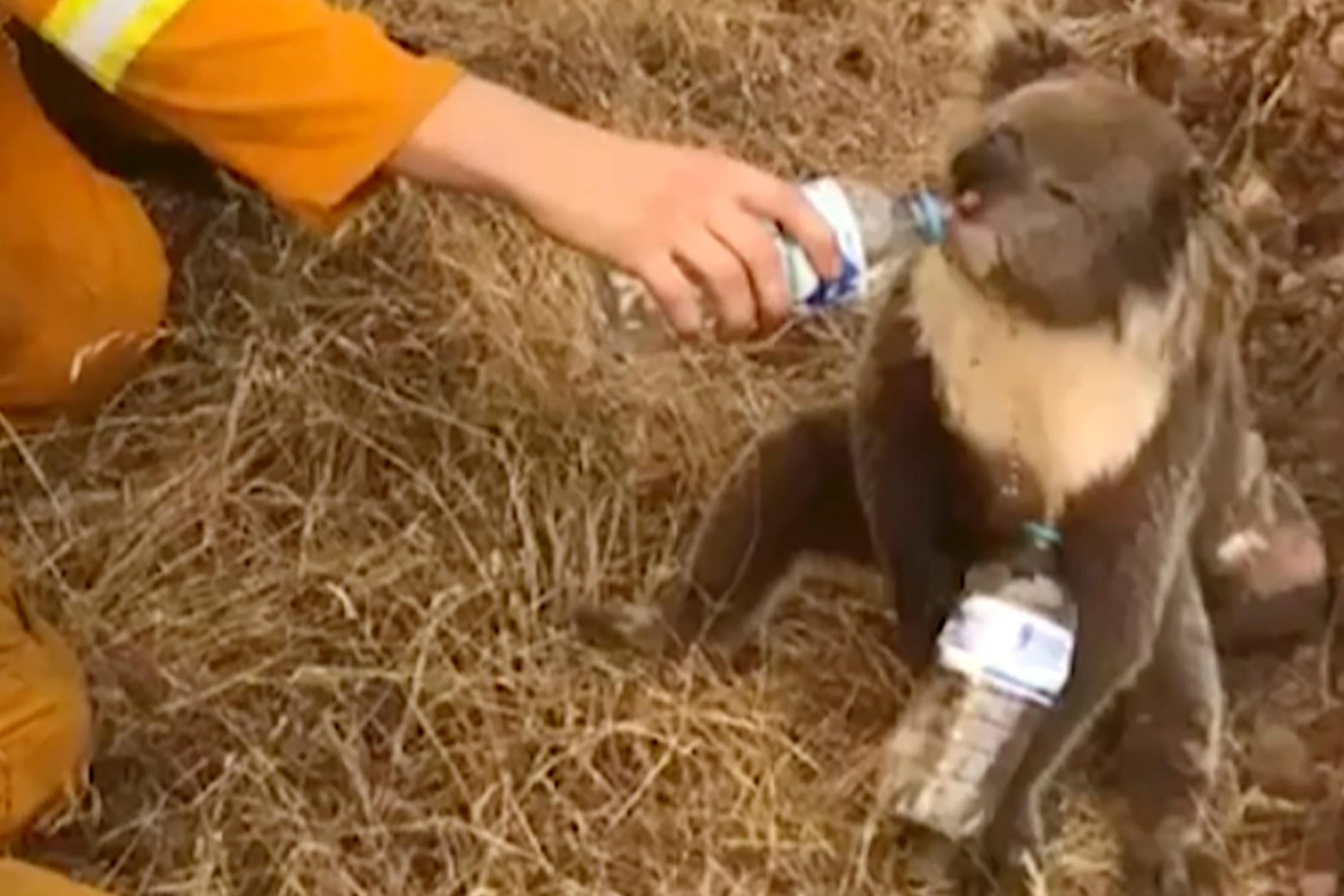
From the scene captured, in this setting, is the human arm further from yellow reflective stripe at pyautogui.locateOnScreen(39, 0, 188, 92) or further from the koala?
the koala

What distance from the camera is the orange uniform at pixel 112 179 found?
1765mm

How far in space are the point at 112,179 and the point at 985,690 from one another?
0.83 metres

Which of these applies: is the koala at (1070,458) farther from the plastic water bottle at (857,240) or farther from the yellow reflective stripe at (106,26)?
the yellow reflective stripe at (106,26)

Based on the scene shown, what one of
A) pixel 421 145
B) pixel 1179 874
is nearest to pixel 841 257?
pixel 421 145

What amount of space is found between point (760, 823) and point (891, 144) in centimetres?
71

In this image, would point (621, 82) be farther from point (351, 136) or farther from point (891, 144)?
point (351, 136)

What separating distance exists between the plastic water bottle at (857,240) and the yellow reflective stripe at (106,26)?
1.06 feet

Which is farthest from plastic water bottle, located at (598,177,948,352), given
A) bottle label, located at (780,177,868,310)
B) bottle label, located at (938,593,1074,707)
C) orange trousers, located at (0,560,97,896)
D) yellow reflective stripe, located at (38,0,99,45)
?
orange trousers, located at (0,560,97,896)

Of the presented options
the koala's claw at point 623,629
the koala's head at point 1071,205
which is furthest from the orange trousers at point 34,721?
the koala's head at point 1071,205

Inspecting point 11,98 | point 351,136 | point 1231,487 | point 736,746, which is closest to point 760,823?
point 736,746

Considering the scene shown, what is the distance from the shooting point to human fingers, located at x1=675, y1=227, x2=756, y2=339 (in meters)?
1.70

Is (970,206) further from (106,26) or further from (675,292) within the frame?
(106,26)

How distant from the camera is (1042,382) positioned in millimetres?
1909

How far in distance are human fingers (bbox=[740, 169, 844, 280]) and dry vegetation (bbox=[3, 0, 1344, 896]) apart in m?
0.52
